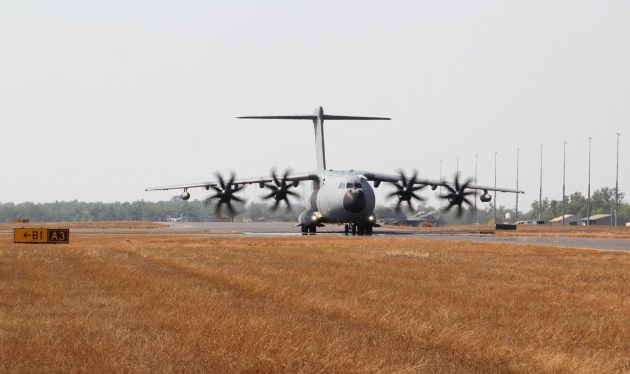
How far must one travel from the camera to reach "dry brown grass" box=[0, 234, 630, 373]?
1167 cm

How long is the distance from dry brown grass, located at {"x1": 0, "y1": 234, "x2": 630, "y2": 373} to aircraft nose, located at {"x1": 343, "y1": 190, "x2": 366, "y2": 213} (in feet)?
107

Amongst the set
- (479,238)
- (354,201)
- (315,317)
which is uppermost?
(354,201)

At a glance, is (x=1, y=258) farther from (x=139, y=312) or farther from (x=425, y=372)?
(x=425, y=372)

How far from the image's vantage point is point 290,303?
61.9 ft

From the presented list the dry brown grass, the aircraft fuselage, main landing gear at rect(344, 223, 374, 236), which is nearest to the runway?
main landing gear at rect(344, 223, 374, 236)

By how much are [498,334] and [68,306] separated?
27.6 ft

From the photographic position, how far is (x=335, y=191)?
66000mm

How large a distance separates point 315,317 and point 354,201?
158 feet

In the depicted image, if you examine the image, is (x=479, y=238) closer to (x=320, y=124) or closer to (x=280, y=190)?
(x=280, y=190)

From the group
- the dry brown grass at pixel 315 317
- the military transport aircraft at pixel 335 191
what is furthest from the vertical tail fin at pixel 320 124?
the dry brown grass at pixel 315 317

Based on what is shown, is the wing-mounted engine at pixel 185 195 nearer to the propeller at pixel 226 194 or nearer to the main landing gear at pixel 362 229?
the propeller at pixel 226 194

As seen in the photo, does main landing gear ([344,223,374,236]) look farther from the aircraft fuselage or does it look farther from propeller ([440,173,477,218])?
propeller ([440,173,477,218])

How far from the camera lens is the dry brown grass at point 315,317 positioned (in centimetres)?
1167

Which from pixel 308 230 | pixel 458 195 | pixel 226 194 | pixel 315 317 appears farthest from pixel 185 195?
pixel 315 317
